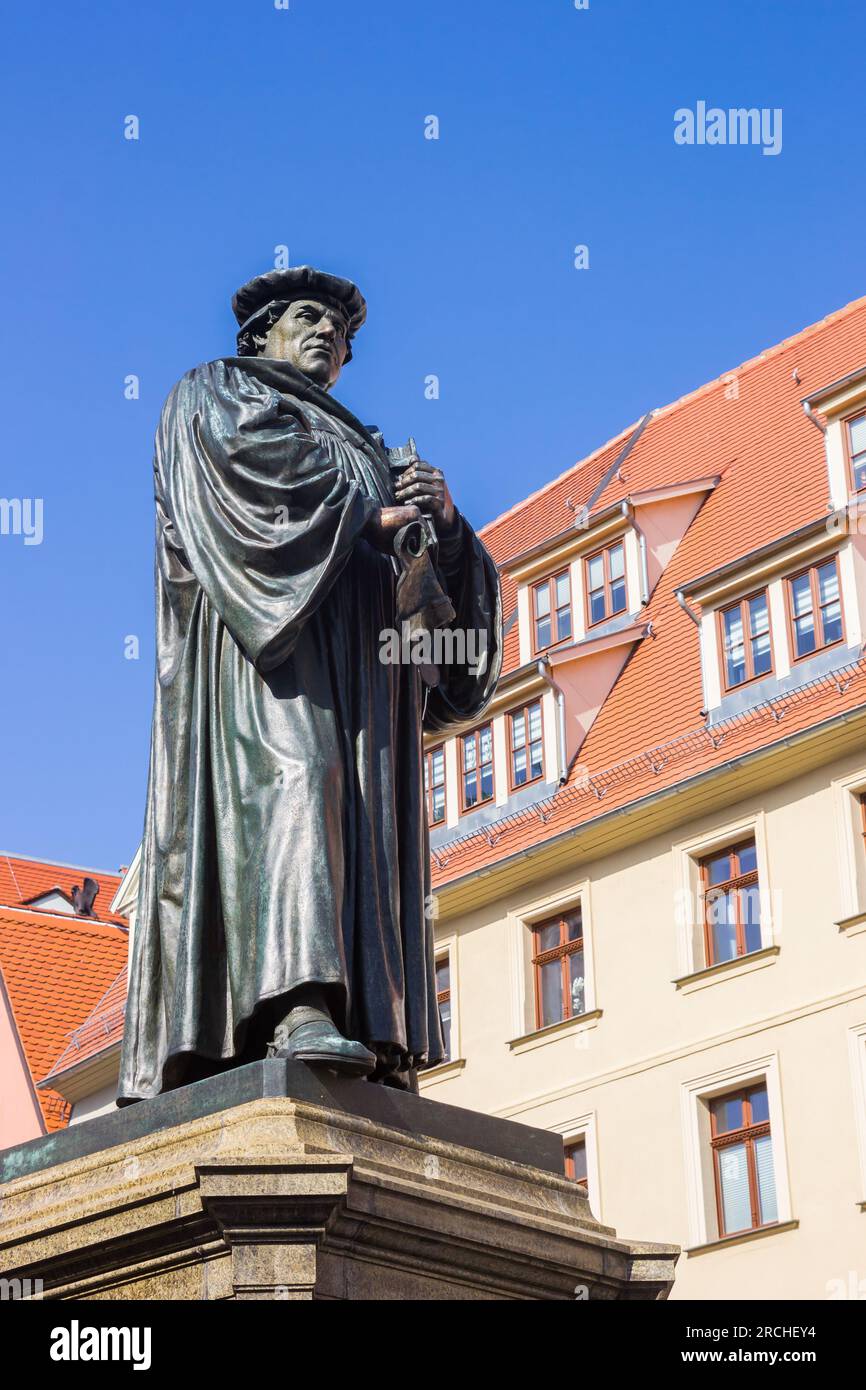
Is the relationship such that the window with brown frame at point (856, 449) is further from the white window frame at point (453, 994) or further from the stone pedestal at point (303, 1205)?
the stone pedestal at point (303, 1205)

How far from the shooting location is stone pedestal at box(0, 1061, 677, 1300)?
4.70m

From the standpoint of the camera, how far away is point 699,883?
27.2m

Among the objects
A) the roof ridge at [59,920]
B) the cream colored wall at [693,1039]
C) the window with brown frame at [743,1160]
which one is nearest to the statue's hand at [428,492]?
the cream colored wall at [693,1039]

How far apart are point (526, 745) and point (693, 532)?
3805 mm

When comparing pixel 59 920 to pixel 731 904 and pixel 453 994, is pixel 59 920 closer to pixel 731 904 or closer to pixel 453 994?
pixel 453 994

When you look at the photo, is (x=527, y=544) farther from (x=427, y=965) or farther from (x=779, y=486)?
(x=427, y=965)

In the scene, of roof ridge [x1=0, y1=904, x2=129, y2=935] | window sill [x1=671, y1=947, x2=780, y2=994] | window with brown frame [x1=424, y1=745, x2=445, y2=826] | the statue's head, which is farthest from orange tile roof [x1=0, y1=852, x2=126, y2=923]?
the statue's head

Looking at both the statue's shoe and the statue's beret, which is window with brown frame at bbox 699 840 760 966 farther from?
the statue's shoe

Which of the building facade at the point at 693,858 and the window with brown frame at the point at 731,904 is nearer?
the building facade at the point at 693,858

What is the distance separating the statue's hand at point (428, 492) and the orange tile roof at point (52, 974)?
2953 centimetres

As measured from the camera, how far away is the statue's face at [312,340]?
668cm

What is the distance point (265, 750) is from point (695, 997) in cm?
2120
